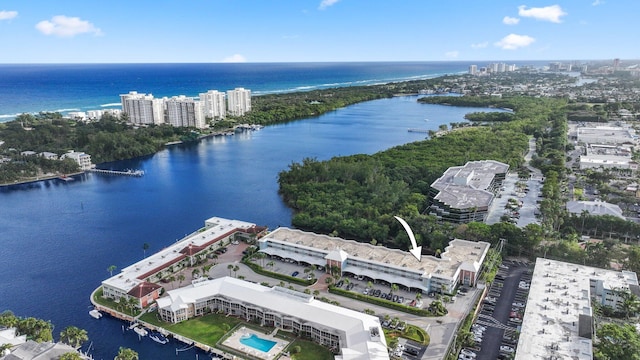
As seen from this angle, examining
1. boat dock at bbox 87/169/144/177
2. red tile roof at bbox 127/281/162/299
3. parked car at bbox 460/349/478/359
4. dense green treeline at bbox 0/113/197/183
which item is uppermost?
dense green treeline at bbox 0/113/197/183

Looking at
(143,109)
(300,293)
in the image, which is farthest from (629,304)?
(143,109)

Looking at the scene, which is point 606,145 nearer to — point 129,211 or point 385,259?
point 385,259

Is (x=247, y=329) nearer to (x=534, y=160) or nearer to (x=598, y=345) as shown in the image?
(x=598, y=345)

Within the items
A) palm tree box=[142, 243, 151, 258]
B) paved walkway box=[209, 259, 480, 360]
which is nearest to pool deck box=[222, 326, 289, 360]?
paved walkway box=[209, 259, 480, 360]

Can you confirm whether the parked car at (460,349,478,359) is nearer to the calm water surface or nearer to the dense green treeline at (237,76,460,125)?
the calm water surface

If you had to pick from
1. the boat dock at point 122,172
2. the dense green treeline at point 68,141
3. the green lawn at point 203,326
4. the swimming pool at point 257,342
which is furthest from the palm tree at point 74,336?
the dense green treeline at point 68,141

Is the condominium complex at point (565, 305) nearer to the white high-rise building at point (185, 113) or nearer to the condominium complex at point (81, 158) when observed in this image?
the condominium complex at point (81, 158)

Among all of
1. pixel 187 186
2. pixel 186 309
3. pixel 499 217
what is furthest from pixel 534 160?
pixel 186 309
